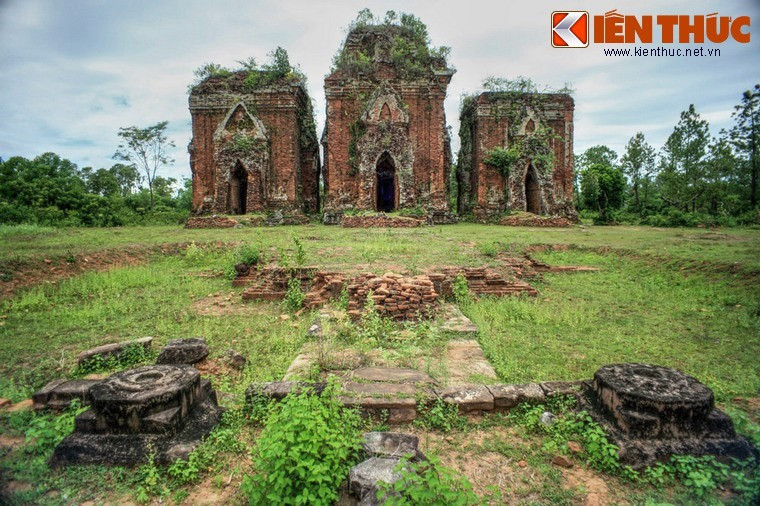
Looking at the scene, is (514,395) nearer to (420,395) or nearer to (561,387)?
(561,387)

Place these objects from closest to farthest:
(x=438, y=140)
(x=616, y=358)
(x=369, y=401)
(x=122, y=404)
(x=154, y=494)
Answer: (x=154, y=494) → (x=122, y=404) → (x=369, y=401) → (x=616, y=358) → (x=438, y=140)

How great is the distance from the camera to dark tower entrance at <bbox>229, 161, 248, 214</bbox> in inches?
768

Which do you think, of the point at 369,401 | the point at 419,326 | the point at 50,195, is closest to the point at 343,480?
the point at 369,401

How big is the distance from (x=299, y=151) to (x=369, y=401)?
1901 cm

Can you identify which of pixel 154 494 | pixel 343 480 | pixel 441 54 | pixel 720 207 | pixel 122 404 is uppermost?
pixel 441 54

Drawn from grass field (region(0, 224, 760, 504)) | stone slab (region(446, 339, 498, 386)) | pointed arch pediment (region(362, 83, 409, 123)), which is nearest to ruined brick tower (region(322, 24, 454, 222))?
pointed arch pediment (region(362, 83, 409, 123))

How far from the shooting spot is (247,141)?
1889cm

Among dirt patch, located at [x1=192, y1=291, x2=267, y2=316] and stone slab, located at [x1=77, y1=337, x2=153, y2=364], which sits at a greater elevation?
dirt patch, located at [x1=192, y1=291, x2=267, y2=316]

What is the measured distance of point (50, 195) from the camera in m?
19.8

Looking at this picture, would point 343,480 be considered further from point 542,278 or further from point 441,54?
point 441,54

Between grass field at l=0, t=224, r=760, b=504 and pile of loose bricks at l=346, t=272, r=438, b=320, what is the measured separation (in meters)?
0.82

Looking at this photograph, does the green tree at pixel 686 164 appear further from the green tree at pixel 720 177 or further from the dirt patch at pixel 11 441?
the dirt patch at pixel 11 441

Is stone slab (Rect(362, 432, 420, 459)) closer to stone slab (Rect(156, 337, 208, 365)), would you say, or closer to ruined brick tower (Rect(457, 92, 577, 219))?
stone slab (Rect(156, 337, 208, 365))

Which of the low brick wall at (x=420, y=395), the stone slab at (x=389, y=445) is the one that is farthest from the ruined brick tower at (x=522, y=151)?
the stone slab at (x=389, y=445)
